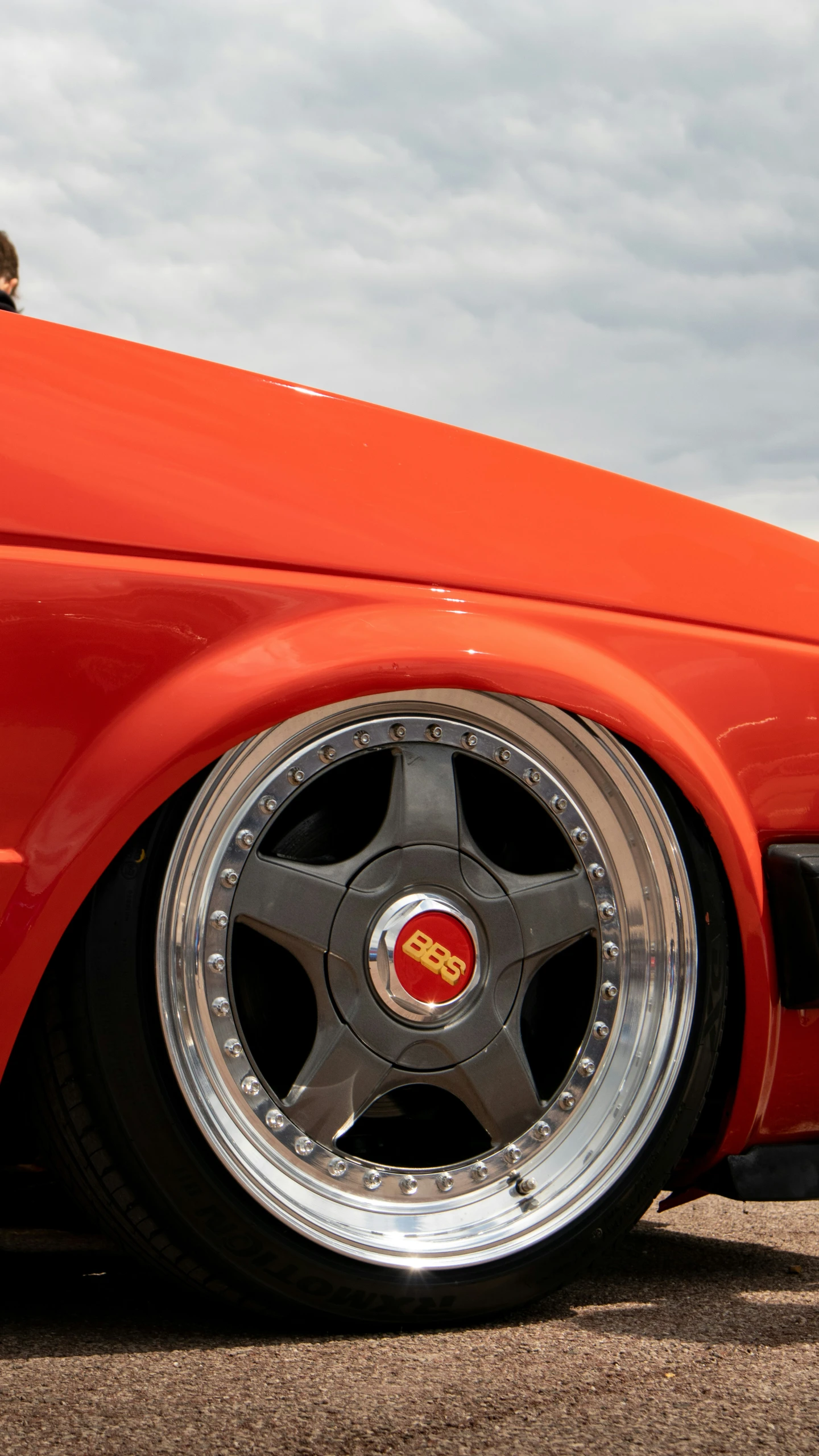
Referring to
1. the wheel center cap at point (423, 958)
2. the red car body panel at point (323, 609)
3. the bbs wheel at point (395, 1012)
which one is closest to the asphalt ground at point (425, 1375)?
the bbs wheel at point (395, 1012)

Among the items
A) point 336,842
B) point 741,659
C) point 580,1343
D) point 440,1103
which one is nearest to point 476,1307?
point 580,1343

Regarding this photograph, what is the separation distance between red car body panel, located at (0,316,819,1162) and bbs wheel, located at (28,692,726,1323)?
77mm

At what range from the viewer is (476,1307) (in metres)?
1.46

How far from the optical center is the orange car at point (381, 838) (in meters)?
1.36

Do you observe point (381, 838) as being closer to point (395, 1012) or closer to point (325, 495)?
point (395, 1012)

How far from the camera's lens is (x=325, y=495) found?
4.88 feet

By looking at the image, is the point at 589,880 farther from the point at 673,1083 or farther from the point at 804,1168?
the point at 804,1168

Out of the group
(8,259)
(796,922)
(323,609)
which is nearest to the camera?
(323,609)

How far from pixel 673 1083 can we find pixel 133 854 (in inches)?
30.4

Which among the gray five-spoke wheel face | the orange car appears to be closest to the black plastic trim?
the orange car

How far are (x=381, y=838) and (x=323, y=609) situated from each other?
11.9 inches

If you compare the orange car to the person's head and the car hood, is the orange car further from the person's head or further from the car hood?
the person's head

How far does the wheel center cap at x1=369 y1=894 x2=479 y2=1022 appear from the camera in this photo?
1.48 m

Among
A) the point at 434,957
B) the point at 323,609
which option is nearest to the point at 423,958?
the point at 434,957
